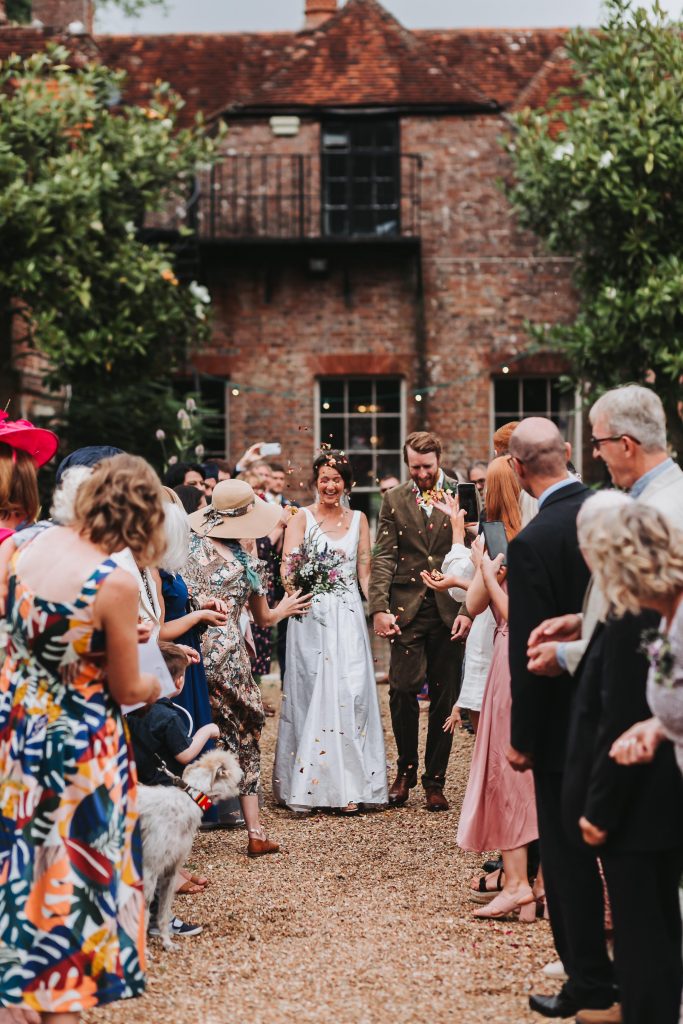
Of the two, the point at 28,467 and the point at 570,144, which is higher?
the point at 570,144

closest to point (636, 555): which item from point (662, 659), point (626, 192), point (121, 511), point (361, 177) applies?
point (662, 659)

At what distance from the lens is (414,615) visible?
25.0 feet

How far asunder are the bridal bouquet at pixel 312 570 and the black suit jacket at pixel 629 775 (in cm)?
378

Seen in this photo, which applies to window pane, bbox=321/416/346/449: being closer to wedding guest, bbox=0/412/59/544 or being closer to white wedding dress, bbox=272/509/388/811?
white wedding dress, bbox=272/509/388/811

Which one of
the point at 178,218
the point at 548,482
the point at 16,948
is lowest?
the point at 16,948

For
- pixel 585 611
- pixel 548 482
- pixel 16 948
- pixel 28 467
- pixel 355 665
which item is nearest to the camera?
pixel 16 948

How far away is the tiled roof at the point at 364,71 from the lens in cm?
1834

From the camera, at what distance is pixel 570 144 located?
15.2 metres

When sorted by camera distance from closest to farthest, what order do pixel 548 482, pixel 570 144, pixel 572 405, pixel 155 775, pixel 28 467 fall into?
pixel 548 482 < pixel 28 467 < pixel 155 775 < pixel 570 144 < pixel 572 405

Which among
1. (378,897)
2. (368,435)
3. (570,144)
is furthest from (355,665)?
(368,435)

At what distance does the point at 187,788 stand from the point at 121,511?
2100 mm

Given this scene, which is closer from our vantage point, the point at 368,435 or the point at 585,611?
the point at 585,611

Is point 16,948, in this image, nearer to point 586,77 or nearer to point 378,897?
point 378,897

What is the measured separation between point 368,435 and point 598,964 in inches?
587
